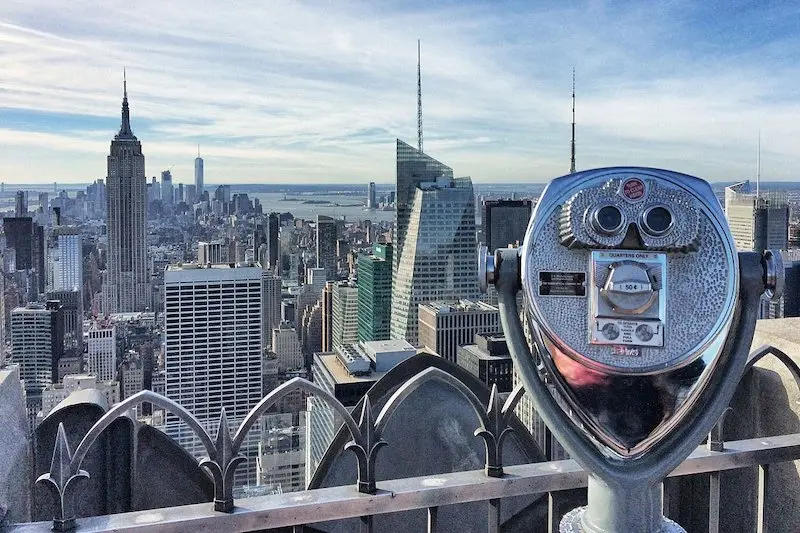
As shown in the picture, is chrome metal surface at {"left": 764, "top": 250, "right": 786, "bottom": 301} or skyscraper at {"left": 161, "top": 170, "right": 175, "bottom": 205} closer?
chrome metal surface at {"left": 764, "top": 250, "right": 786, "bottom": 301}

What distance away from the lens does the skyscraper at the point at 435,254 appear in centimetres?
5403

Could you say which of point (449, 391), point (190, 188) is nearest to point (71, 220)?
point (190, 188)

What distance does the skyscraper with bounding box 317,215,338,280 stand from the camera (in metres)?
68.6

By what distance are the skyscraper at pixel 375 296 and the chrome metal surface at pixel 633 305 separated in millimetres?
53467

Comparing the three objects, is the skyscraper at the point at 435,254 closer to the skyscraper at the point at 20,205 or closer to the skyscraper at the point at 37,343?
the skyscraper at the point at 37,343

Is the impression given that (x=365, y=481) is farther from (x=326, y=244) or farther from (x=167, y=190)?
(x=167, y=190)

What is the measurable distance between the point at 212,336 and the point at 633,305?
156ft

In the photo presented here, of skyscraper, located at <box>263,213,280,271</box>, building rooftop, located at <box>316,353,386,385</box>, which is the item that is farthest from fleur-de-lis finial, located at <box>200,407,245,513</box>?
skyscraper, located at <box>263,213,280,271</box>

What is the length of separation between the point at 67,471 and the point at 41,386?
149 feet

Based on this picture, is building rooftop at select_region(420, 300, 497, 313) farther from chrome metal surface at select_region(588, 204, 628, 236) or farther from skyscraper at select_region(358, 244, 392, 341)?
chrome metal surface at select_region(588, 204, 628, 236)

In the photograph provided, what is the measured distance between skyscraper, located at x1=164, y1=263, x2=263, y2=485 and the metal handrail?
45138 mm

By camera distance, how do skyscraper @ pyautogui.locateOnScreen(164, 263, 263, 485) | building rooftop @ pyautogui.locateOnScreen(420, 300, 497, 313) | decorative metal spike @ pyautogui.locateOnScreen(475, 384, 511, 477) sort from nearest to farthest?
decorative metal spike @ pyautogui.locateOnScreen(475, 384, 511, 477) < building rooftop @ pyautogui.locateOnScreen(420, 300, 497, 313) < skyscraper @ pyautogui.locateOnScreen(164, 263, 263, 485)

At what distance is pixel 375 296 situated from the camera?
185 ft

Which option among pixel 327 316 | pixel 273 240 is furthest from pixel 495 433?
pixel 273 240
